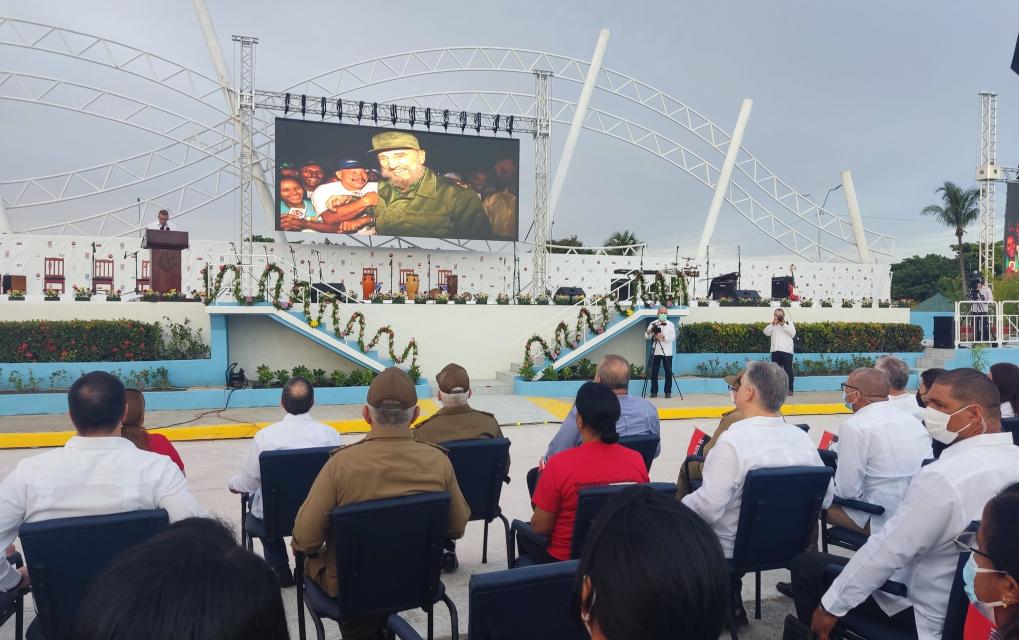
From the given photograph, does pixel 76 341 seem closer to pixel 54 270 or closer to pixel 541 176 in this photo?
pixel 54 270

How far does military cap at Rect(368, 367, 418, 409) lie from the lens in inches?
124

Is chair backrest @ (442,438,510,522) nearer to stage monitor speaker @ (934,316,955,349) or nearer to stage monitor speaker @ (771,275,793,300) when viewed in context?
stage monitor speaker @ (934,316,955,349)

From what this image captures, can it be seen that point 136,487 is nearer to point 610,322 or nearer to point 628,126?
point 610,322

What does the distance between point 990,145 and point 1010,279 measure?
5.66 m

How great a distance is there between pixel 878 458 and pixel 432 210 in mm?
18112

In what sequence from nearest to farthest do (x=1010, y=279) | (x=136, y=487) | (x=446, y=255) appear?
(x=136, y=487) < (x=1010, y=279) < (x=446, y=255)

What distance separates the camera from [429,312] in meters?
14.9

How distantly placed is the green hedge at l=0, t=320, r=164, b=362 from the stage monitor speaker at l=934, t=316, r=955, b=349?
17.7 metres

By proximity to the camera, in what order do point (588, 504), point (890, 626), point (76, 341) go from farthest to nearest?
point (76, 341) < point (588, 504) < point (890, 626)

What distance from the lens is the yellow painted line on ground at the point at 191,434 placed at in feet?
28.9

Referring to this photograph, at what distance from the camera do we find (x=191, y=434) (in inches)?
373

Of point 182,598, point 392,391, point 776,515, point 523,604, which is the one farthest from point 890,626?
point 182,598

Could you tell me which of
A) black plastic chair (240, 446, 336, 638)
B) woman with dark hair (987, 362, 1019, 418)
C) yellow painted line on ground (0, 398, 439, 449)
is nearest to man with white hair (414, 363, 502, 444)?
black plastic chair (240, 446, 336, 638)

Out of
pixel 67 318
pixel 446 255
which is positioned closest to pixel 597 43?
pixel 446 255
